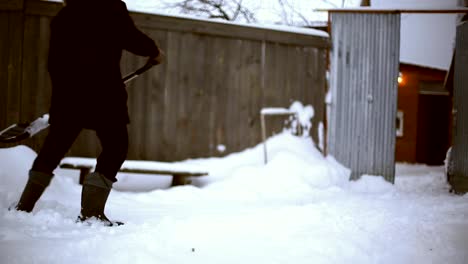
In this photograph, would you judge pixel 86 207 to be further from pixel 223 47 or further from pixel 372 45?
pixel 372 45

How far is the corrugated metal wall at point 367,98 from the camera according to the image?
22.6 feet

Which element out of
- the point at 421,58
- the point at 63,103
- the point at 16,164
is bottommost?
the point at 16,164

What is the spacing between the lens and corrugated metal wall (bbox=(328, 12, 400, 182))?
6.88 meters

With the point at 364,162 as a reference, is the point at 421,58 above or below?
above

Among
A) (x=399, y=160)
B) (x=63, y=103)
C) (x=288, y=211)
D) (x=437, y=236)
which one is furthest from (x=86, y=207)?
(x=399, y=160)

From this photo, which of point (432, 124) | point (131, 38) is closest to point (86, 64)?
point (131, 38)

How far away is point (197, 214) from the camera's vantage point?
12.1ft

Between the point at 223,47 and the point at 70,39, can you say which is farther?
the point at 223,47

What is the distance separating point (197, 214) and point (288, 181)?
2253 millimetres

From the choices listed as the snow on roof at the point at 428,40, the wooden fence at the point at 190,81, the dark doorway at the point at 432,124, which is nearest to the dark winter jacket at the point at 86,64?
the wooden fence at the point at 190,81

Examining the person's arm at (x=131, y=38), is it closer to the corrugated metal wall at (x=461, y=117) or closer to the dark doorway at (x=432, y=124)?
the corrugated metal wall at (x=461, y=117)

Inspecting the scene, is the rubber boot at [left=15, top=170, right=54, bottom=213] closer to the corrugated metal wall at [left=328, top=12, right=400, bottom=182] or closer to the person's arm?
the person's arm

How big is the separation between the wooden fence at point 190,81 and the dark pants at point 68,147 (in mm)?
2873

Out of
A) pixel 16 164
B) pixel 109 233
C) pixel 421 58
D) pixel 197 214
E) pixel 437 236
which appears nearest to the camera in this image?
pixel 109 233
